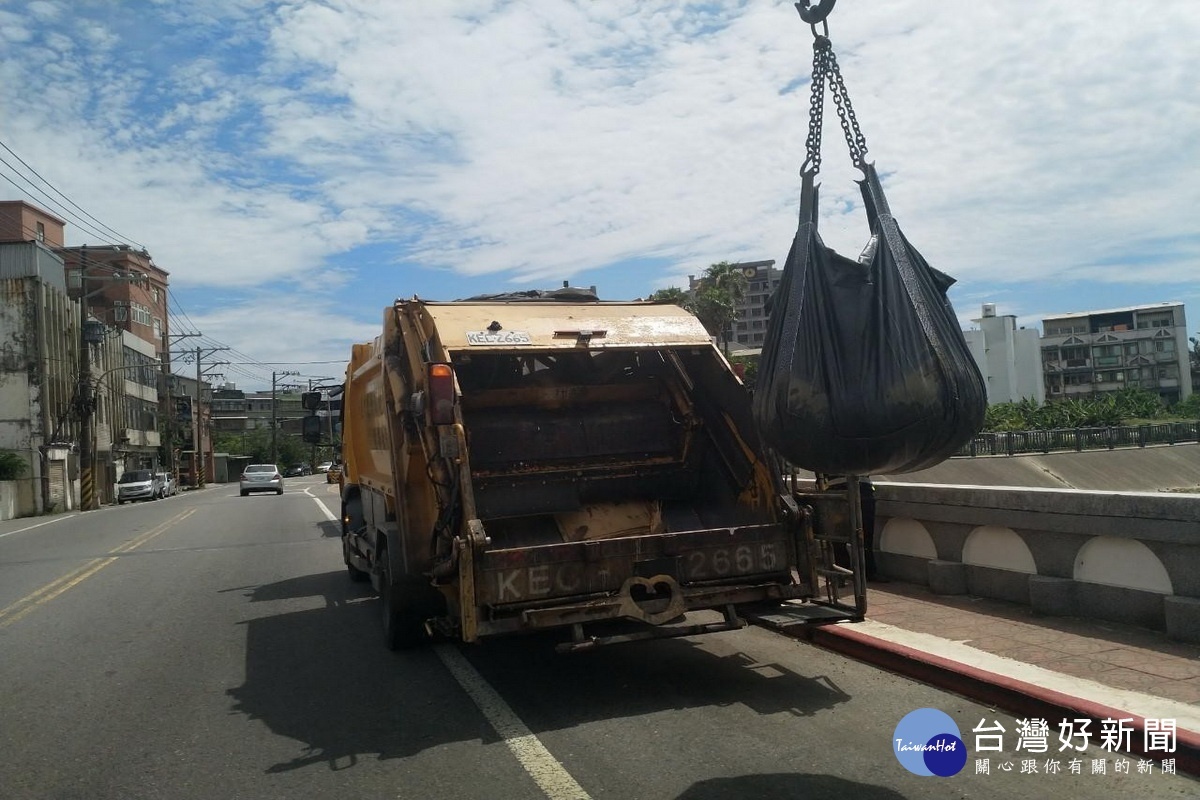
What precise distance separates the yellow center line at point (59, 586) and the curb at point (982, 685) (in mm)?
7981

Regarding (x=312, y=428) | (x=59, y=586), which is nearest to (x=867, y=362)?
(x=312, y=428)

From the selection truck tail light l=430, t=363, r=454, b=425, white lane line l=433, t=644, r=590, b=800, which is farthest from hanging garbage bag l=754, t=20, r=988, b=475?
truck tail light l=430, t=363, r=454, b=425

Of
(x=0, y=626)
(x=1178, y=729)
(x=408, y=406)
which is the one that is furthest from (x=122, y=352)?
(x=1178, y=729)

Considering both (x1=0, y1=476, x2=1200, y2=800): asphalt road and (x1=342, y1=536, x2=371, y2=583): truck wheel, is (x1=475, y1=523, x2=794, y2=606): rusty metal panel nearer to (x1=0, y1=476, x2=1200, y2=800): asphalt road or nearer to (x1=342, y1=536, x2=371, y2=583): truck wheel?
(x1=0, y1=476, x2=1200, y2=800): asphalt road

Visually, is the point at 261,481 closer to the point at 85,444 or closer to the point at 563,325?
the point at 85,444

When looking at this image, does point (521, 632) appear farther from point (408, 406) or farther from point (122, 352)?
point (122, 352)

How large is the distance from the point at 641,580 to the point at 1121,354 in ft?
279

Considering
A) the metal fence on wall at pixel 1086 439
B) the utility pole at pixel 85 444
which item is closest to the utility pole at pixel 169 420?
the utility pole at pixel 85 444

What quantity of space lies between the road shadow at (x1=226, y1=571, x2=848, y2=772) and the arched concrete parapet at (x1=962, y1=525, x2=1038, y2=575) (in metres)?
2.31

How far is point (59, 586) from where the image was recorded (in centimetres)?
1202

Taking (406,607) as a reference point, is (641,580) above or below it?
above

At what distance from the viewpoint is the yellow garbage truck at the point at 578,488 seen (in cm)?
579

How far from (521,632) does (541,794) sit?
1424mm

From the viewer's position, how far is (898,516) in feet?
28.9
